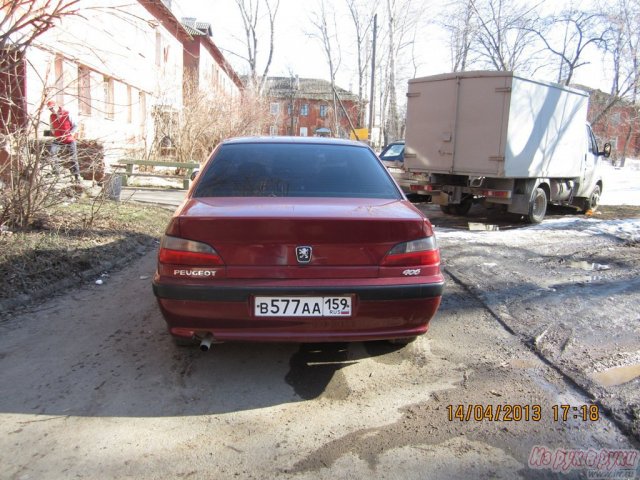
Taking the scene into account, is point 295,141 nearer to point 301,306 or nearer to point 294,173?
point 294,173

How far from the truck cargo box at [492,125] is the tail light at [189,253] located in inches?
301

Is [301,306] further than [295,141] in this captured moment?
No

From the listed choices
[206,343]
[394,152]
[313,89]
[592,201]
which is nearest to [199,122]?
[394,152]

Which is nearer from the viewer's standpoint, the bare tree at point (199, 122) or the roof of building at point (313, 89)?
the bare tree at point (199, 122)

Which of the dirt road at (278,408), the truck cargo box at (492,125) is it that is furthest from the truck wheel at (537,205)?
the dirt road at (278,408)

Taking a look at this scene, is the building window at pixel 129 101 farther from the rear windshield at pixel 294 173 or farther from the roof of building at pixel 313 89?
the roof of building at pixel 313 89

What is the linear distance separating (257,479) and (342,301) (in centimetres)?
107

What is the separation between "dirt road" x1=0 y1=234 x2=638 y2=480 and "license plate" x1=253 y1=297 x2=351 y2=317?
1.74 ft

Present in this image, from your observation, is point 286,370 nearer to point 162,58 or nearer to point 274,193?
point 274,193

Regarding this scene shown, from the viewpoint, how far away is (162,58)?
2484 cm

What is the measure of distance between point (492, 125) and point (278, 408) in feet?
26.1

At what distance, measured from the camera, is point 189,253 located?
9.52ft

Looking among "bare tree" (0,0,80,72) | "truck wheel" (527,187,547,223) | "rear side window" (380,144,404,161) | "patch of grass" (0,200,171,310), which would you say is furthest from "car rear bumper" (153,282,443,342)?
"rear side window" (380,144,404,161)

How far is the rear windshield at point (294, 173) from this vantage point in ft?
11.6
